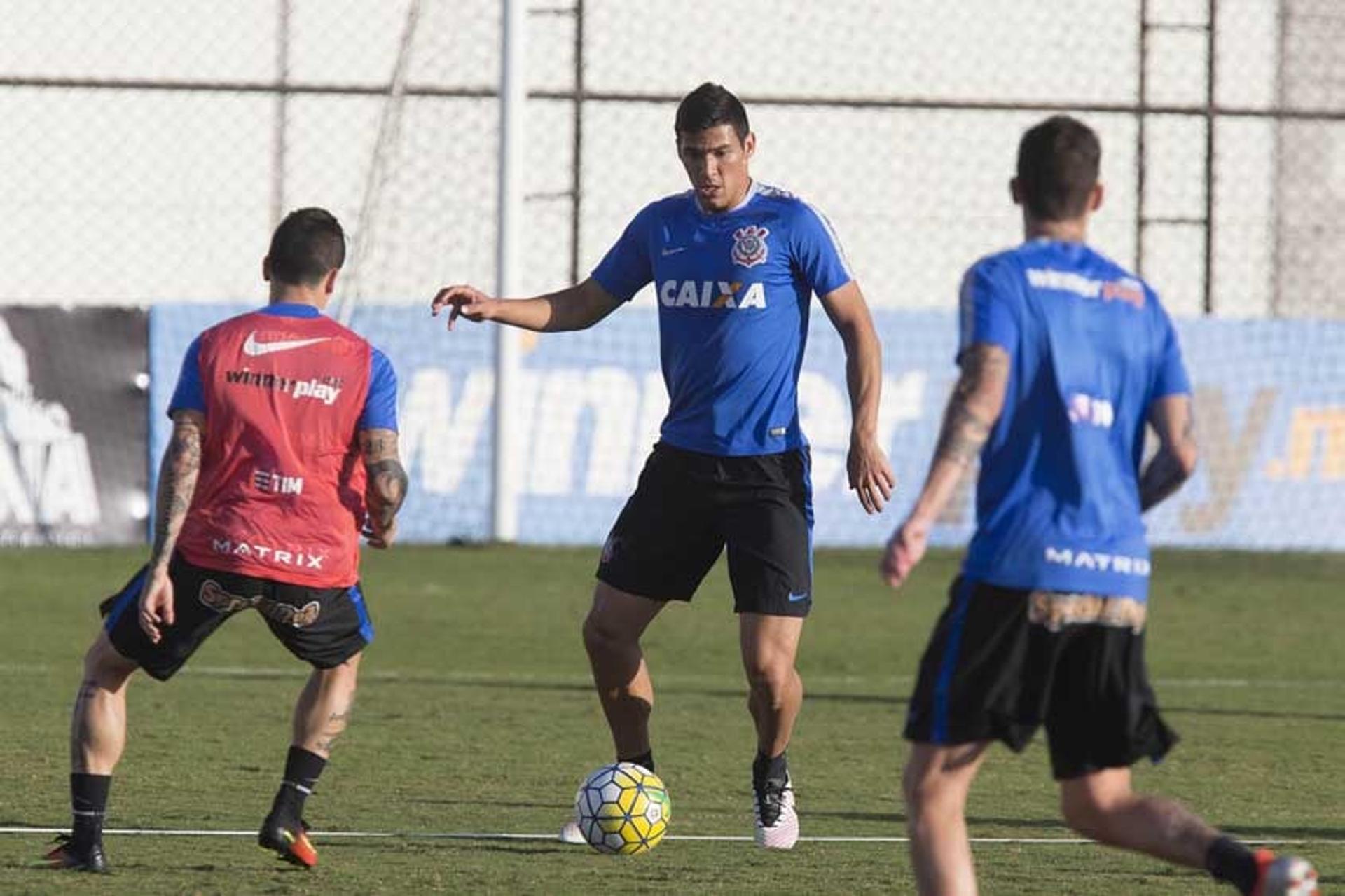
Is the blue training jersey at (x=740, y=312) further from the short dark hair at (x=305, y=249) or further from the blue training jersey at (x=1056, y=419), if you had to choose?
the blue training jersey at (x=1056, y=419)

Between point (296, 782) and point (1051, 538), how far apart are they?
2.67 metres

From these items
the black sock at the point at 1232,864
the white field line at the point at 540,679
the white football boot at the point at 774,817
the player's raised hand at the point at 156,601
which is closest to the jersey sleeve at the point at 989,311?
the black sock at the point at 1232,864

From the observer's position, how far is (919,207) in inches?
965

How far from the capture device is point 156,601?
7.05 m

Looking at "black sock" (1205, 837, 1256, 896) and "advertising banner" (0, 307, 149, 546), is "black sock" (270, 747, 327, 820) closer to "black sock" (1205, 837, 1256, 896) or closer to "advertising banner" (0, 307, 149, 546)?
"black sock" (1205, 837, 1256, 896)

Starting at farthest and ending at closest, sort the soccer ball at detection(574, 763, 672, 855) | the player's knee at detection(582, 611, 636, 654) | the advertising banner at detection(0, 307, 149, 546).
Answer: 1. the advertising banner at detection(0, 307, 149, 546)
2. the player's knee at detection(582, 611, 636, 654)
3. the soccer ball at detection(574, 763, 672, 855)

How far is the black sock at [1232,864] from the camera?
5680 mm

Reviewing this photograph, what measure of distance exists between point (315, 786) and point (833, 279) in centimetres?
265

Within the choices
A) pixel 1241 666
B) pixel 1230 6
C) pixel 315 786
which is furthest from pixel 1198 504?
pixel 315 786

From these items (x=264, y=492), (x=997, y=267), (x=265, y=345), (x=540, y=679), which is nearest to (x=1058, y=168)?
(x=997, y=267)

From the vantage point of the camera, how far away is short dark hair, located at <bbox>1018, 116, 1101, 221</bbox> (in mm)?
5645

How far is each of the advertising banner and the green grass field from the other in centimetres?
25

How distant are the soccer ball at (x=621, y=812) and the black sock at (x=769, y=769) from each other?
1.19ft

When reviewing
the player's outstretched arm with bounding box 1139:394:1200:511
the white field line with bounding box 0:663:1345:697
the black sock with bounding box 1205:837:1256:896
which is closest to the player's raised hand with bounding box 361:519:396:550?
the player's outstretched arm with bounding box 1139:394:1200:511
